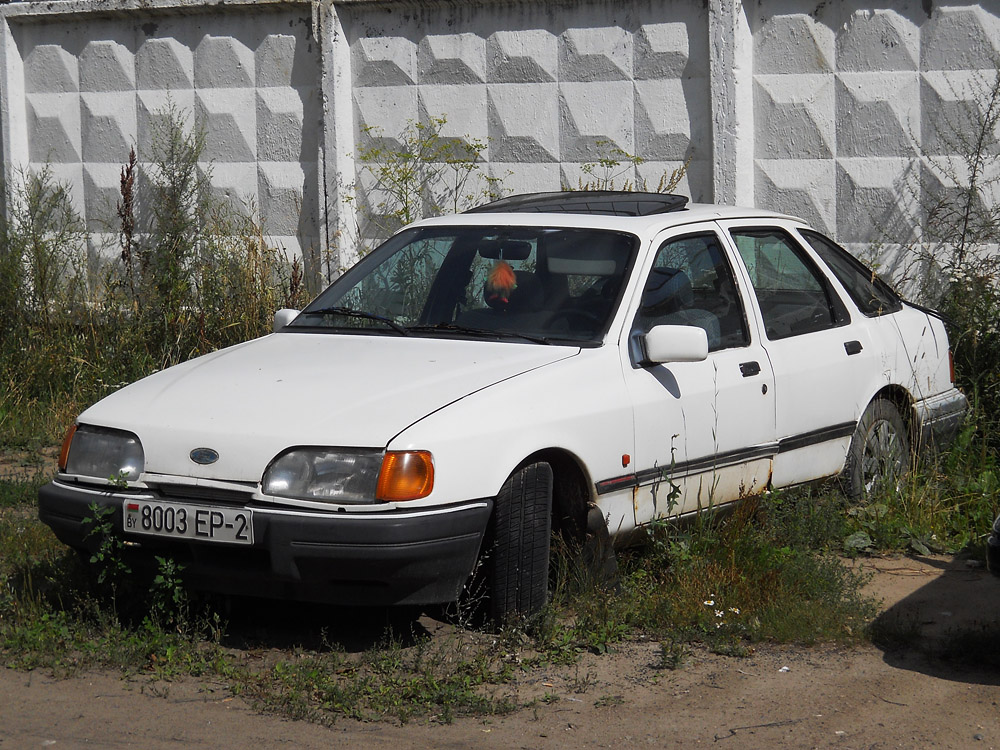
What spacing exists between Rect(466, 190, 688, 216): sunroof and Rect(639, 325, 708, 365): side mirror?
93 cm

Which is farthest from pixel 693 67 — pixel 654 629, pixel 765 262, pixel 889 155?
pixel 654 629

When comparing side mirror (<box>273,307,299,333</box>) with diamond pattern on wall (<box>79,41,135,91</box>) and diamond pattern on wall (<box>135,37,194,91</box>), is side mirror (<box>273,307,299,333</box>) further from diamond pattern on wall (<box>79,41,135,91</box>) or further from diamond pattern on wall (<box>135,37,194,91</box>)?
diamond pattern on wall (<box>79,41,135,91</box>)

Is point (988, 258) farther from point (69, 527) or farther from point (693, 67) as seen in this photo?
point (69, 527)

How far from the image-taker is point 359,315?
18.2 feet

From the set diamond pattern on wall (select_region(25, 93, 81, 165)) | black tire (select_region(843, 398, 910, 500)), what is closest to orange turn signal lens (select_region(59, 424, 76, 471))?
black tire (select_region(843, 398, 910, 500))

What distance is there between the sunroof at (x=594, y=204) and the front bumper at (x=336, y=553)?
1.92 metres

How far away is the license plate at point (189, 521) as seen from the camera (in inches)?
170

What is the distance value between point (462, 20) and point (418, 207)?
137 centimetres

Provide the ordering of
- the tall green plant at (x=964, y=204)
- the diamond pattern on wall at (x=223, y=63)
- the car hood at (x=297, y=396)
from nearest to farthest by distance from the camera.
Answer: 1. the car hood at (x=297, y=396)
2. the tall green plant at (x=964, y=204)
3. the diamond pattern on wall at (x=223, y=63)

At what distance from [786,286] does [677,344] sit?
4.34 feet

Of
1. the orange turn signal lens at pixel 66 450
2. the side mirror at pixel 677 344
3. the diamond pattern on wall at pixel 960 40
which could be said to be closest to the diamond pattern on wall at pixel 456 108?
the diamond pattern on wall at pixel 960 40

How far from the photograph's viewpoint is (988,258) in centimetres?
812

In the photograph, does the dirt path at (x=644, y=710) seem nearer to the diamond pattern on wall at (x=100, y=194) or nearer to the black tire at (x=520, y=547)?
the black tire at (x=520, y=547)

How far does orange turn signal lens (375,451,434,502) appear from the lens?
426cm
